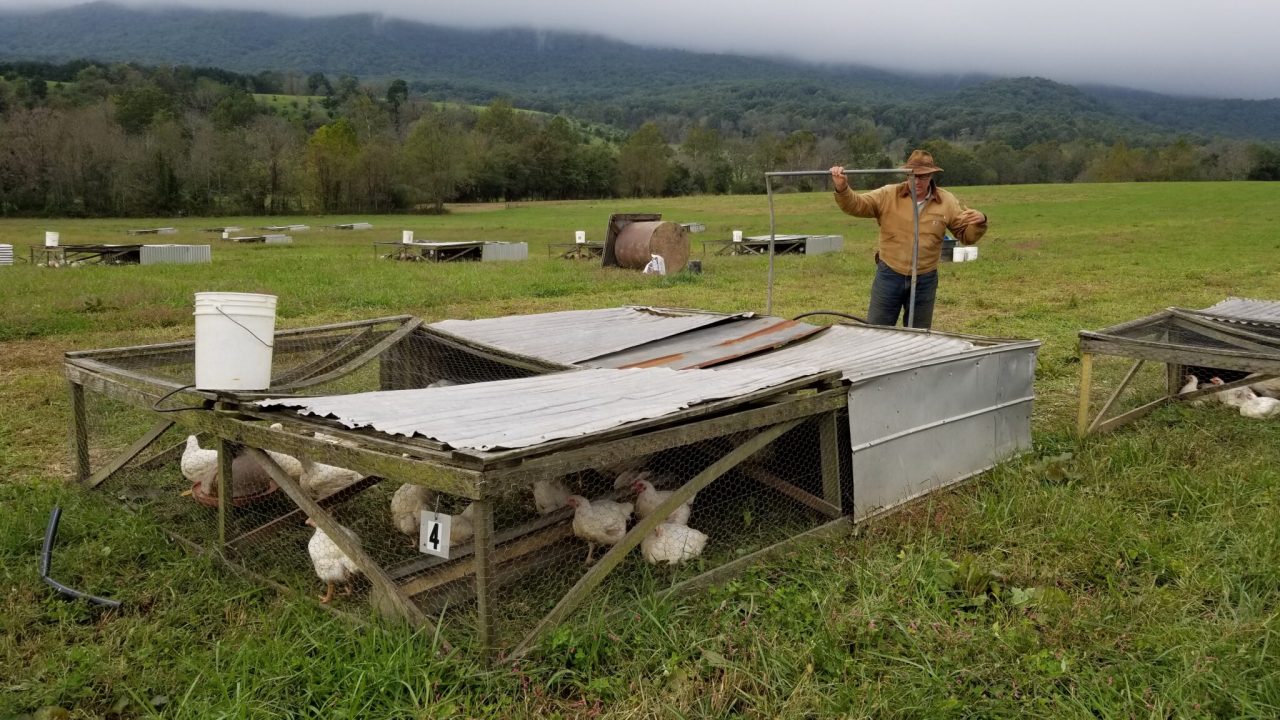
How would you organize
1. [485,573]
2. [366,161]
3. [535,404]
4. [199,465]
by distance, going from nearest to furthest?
[485,573] → [535,404] → [199,465] → [366,161]

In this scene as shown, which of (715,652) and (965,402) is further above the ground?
(965,402)

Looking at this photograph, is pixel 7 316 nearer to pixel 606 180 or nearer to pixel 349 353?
pixel 349 353

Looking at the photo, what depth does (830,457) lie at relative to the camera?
507 cm

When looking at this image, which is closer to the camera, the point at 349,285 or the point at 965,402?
the point at 965,402

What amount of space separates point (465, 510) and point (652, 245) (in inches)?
679

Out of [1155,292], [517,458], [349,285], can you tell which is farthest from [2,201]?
[517,458]

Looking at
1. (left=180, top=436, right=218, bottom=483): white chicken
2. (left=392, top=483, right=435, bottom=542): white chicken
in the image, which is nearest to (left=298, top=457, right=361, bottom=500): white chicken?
(left=392, top=483, right=435, bottom=542): white chicken

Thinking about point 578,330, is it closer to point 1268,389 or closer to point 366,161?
point 1268,389

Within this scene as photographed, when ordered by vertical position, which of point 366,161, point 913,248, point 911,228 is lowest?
point 913,248

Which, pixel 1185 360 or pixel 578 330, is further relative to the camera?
pixel 578 330

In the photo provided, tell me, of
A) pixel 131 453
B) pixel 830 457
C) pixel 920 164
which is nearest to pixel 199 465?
pixel 131 453

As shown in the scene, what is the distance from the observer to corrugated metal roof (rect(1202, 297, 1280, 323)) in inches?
309

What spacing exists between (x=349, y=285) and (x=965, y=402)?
548 inches

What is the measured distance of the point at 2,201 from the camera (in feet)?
200
